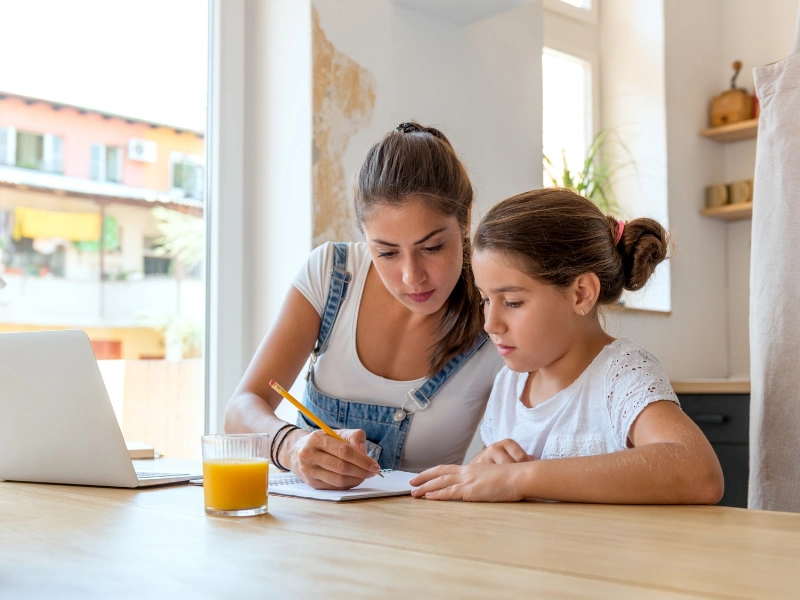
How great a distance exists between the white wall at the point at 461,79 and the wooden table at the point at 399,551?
4.36ft

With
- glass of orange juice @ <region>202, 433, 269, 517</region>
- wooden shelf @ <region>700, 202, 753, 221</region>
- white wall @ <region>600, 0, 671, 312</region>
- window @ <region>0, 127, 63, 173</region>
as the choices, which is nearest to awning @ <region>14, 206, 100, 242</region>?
window @ <region>0, 127, 63, 173</region>

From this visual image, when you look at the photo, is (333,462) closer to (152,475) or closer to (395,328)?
(152,475)

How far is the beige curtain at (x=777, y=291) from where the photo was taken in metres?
1.25

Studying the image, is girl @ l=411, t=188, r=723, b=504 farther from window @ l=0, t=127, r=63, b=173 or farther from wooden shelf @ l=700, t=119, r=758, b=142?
wooden shelf @ l=700, t=119, r=758, b=142

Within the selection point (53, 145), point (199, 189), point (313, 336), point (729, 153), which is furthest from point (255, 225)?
point (729, 153)

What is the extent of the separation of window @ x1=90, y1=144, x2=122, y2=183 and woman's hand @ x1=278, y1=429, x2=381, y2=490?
1.18 metres

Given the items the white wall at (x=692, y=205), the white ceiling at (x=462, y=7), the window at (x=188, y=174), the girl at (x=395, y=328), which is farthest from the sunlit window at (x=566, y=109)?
the girl at (x=395, y=328)

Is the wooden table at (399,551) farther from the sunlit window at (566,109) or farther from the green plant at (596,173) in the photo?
the sunlit window at (566,109)

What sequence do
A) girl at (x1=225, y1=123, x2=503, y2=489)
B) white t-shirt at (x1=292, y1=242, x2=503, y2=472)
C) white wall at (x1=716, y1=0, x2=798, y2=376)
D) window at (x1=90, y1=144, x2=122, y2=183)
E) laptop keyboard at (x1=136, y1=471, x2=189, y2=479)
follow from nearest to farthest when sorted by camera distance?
laptop keyboard at (x1=136, y1=471, x2=189, y2=479), girl at (x1=225, y1=123, x2=503, y2=489), white t-shirt at (x1=292, y1=242, x2=503, y2=472), window at (x1=90, y1=144, x2=122, y2=183), white wall at (x1=716, y1=0, x2=798, y2=376)

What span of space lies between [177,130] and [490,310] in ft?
3.95

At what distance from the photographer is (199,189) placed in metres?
2.22

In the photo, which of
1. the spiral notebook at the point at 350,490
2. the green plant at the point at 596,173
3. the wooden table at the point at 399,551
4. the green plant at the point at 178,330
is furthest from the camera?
the green plant at the point at 596,173

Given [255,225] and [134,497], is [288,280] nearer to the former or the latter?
[255,225]

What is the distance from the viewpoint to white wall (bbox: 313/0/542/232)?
2168 mm
